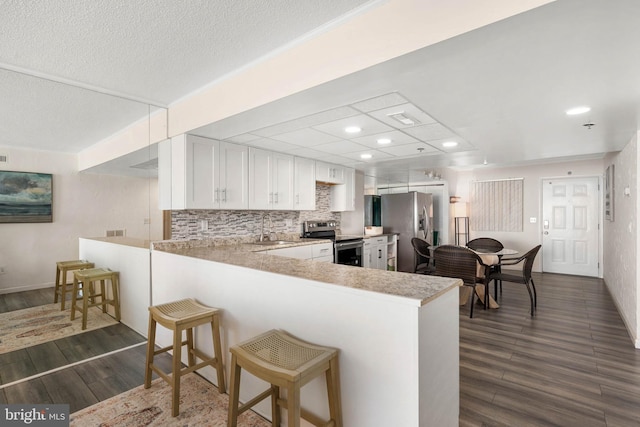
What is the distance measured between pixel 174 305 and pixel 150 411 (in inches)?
24.5

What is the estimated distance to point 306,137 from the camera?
123 inches

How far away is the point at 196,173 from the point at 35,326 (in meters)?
1.69

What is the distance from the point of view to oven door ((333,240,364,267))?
4254mm

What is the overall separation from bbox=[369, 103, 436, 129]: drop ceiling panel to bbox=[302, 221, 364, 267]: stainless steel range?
2.02 m

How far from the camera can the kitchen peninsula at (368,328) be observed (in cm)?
125

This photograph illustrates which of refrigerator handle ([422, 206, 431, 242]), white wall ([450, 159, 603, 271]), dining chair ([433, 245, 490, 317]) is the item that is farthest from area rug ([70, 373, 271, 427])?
white wall ([450, 159, 603, 271])

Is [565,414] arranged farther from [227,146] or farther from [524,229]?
[524,229]

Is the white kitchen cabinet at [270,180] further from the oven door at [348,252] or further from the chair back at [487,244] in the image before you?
the chair back at [487,244]

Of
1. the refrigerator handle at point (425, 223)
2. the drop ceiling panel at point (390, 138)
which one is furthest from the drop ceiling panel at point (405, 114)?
the refrigerator handle at point (425, 223)

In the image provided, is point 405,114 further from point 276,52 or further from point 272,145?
point 272,145

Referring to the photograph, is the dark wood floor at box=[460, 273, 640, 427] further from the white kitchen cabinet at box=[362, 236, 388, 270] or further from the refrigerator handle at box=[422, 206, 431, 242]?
the refrigerator handle at box=[422, 206, 431, 242]

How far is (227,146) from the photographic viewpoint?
324cm

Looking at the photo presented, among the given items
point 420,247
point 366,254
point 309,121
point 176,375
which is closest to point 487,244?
point 420,247

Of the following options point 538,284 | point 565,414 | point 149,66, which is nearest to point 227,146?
point 149,66
